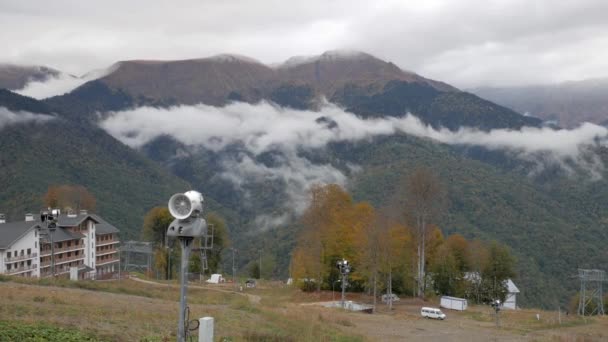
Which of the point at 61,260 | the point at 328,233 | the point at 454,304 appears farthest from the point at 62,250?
the point at 454,304

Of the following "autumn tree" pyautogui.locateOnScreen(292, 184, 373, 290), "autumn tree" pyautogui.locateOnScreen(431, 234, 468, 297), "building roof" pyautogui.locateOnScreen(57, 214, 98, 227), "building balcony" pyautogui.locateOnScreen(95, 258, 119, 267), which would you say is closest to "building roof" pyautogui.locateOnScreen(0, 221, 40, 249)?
"building roof" pyautogui.locateOnScreen(57, 214, 98, 227)

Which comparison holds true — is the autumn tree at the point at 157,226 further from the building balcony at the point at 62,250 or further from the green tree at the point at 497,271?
the green tree at the point at 497,271

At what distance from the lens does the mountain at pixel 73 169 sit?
319 feet

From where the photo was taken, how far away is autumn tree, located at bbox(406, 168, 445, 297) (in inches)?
1820

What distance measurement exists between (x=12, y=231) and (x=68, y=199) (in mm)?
22459

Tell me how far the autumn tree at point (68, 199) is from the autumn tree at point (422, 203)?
1832 inches

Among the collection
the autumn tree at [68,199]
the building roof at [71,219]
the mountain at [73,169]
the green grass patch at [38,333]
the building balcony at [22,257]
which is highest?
the mountain at [73,169]

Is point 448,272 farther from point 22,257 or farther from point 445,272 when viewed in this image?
point 22,257

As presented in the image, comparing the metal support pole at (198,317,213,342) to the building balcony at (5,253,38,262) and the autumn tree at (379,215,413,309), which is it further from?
the building balcony at (5,253,38,262)

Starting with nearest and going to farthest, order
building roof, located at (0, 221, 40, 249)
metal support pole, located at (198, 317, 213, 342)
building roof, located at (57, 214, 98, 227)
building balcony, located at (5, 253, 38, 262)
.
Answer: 1. metal support pole, located at (198, 317, 213, 342)
2. building roof, located at (0, 221, 40, 249)
3. building balcony, located at (5, 253, 38, 262)
4. building roof, located at (57, 214, 98, 227)

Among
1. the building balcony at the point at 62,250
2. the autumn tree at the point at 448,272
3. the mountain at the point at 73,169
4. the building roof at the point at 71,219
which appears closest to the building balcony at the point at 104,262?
the building balcony at the point at 62,250

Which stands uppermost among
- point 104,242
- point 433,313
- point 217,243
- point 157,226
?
point 157,226

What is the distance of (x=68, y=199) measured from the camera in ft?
248

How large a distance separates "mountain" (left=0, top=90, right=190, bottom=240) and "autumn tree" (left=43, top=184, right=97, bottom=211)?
453 inches
